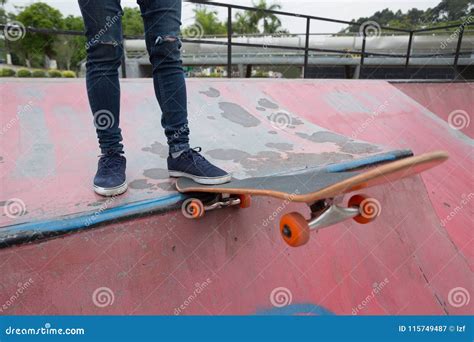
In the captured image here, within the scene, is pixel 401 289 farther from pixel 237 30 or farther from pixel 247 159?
pixel 237 30

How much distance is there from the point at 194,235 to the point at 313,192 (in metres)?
0.55

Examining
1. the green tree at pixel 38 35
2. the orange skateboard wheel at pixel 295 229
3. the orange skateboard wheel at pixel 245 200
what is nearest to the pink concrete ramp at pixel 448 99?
the orange skateboard wheel at pixel 245 200

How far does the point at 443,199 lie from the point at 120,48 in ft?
6.80

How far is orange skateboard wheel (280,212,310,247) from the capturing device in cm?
105

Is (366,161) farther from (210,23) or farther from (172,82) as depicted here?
(210,23)

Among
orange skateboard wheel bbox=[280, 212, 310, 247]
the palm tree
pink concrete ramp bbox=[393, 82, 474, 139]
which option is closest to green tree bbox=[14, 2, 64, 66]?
the palm tree

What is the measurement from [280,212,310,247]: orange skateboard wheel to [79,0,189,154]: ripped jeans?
0.59m

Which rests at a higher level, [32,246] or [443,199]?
[32,246]

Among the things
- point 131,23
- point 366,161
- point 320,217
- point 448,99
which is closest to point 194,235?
point 320,217

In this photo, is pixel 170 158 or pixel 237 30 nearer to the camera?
pixel 170 158

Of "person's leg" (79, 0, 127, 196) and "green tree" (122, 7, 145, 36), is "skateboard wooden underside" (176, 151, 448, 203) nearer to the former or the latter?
"person's leg" (79, 0, 127, 196)

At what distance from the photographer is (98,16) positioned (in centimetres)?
127

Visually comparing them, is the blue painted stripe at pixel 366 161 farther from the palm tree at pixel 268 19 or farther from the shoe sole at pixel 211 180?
the palm tree at pixel 268 19

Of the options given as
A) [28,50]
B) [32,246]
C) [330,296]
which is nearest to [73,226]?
[32,246]
